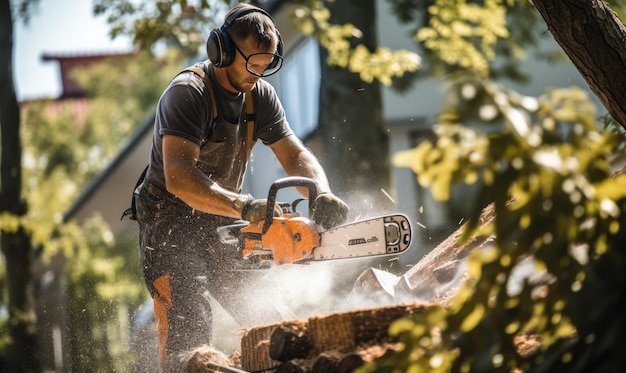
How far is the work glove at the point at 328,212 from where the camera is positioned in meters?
3.71

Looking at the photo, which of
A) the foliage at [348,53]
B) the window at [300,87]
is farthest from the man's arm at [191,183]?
the window at [300,87]

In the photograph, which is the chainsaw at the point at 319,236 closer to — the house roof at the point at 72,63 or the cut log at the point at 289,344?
the cut log at the point at 289,344

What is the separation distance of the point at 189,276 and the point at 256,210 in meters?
0.51

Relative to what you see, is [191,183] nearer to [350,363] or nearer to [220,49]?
[220,49]

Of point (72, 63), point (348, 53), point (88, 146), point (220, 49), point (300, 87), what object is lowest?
point (88, 146)

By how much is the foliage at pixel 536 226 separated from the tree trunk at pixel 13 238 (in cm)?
820

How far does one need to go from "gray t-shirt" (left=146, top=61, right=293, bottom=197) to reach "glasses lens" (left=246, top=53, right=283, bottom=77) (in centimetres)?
16

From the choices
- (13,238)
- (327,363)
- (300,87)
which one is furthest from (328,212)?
(300,87)

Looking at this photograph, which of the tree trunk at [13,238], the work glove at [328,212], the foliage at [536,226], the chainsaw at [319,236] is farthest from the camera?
the tree trunk at [13,238]

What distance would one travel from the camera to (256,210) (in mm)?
3727

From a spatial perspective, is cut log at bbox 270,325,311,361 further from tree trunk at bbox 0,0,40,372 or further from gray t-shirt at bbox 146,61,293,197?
tree trunk at bbox 0,0,40,372

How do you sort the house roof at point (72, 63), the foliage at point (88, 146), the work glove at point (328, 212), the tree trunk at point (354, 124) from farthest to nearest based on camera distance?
the house roof at point (72, 63) → the foliage at point (88, 146) → the tree trunk at point (354, 124) → the work glove at point (328, 212)

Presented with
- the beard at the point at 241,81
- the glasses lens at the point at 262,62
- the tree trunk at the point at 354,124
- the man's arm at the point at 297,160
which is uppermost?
→ the glasses lens at the point at 262,62

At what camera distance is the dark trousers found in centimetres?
398
